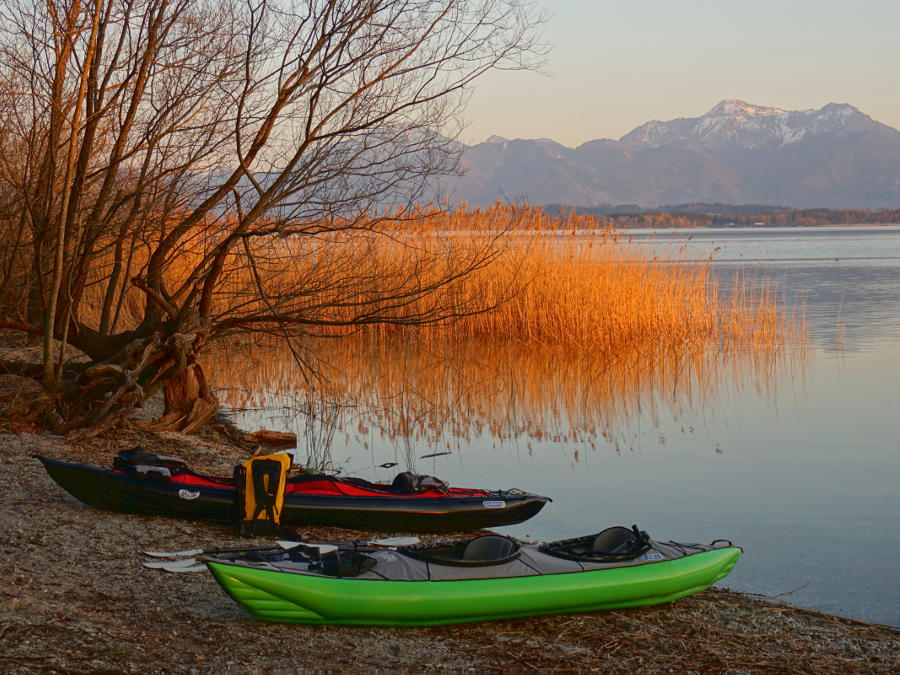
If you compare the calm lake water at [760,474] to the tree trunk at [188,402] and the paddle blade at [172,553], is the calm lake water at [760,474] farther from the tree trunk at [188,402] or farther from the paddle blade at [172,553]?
the paddle blade at [172,553]

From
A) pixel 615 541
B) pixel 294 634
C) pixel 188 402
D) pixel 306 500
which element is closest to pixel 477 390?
pixel 188 402

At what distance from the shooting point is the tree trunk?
307 inches

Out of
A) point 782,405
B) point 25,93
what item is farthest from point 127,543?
point 782,405

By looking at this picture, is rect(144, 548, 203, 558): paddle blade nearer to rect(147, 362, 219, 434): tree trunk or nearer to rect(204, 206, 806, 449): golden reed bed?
rect(147, 362, 219, 434): tree trunk

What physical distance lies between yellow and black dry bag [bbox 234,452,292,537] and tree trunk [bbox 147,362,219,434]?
2776mm

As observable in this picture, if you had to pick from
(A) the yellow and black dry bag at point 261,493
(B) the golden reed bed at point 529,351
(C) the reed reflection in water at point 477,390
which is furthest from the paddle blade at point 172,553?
(B) the golden reed bed at point 529,351

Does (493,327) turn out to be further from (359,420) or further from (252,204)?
(252,204)

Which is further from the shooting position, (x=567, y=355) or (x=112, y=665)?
(x=567, y=355)

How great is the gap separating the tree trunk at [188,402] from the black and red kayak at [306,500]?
7.94ft

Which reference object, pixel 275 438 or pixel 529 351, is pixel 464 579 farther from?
pixel 529 351

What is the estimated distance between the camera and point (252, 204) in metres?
7.54

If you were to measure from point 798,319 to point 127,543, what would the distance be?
1311cm

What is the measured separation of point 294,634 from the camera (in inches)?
145

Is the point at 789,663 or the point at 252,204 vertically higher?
the point at 252,204
